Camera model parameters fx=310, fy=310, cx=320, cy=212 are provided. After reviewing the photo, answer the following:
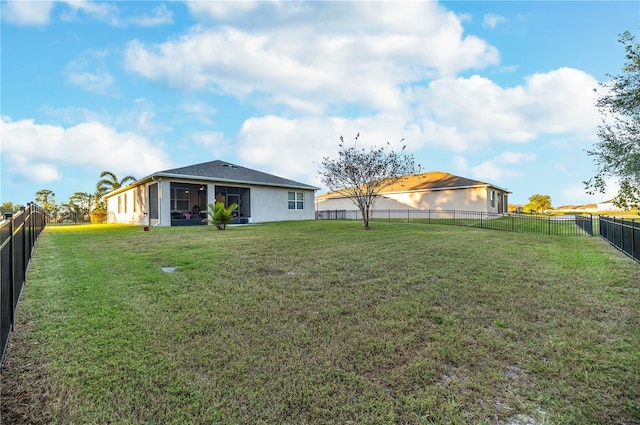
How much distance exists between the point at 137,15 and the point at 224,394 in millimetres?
13504

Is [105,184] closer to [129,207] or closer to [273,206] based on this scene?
[129,207]

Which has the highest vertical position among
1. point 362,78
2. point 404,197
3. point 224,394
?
point 362,78

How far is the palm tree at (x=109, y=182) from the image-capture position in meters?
29.6

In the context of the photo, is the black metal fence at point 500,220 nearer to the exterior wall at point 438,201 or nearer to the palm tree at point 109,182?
the exterior wall at point 438,201

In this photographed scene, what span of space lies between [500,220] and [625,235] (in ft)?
49.8

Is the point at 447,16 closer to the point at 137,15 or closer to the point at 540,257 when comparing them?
the point at 540,257

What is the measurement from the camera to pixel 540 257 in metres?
7.99

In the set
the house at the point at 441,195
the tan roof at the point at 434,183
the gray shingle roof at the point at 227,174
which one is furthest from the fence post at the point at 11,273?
the tan roof at the point at 434,183

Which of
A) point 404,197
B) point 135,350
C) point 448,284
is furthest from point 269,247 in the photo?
point 404,197

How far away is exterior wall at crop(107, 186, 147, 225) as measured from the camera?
18641mm

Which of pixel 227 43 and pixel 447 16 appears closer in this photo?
pixel 447 16

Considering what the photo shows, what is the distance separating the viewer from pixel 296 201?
22.4 metres

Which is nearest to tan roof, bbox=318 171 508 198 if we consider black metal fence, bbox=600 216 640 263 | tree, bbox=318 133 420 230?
tree, bbox=318 133 420 230

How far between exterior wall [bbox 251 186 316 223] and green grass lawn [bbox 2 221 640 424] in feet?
45.9
